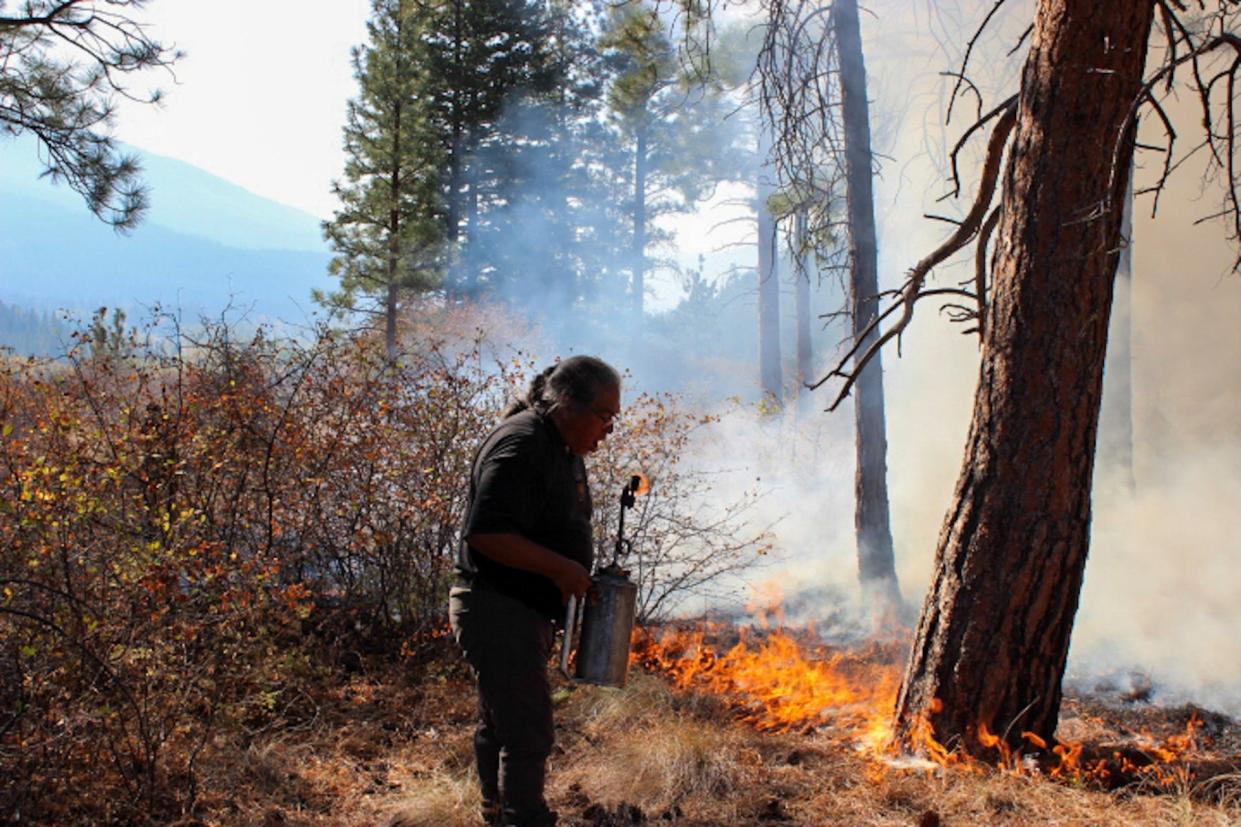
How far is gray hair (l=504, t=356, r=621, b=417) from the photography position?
3.48 meters

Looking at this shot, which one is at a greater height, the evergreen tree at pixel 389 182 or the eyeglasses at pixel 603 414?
the evergreen tree at pixel 389 182

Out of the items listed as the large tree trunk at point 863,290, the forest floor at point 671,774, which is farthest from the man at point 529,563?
the large tree trunk at point 863,290

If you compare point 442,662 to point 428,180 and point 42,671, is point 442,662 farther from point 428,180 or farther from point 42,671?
point 428,180

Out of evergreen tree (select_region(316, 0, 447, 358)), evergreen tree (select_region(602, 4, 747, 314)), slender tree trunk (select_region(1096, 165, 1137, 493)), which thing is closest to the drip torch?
slender tree trunk (select_region(1096, 165, 1137, 493))

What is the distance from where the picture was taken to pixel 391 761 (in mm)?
4965

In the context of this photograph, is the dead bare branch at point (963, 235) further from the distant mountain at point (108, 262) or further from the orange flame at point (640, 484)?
the distant mountain at point (108, 262)

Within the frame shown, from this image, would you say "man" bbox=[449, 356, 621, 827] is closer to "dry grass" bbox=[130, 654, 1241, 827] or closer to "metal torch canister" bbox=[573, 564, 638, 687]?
"metal torch canister" bbox=[573, 564, 638, 687]

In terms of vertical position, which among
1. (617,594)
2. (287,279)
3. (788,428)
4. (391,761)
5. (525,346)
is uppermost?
(287,279)

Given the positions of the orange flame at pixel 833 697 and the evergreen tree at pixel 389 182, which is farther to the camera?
the evergreen tree at pixel 389 182

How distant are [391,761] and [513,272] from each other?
22.5 metres

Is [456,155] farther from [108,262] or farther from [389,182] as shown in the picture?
[108,262]

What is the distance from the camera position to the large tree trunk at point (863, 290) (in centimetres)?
953

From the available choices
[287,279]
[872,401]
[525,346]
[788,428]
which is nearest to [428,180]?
[525,346]

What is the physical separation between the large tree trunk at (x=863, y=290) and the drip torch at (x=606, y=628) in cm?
622
